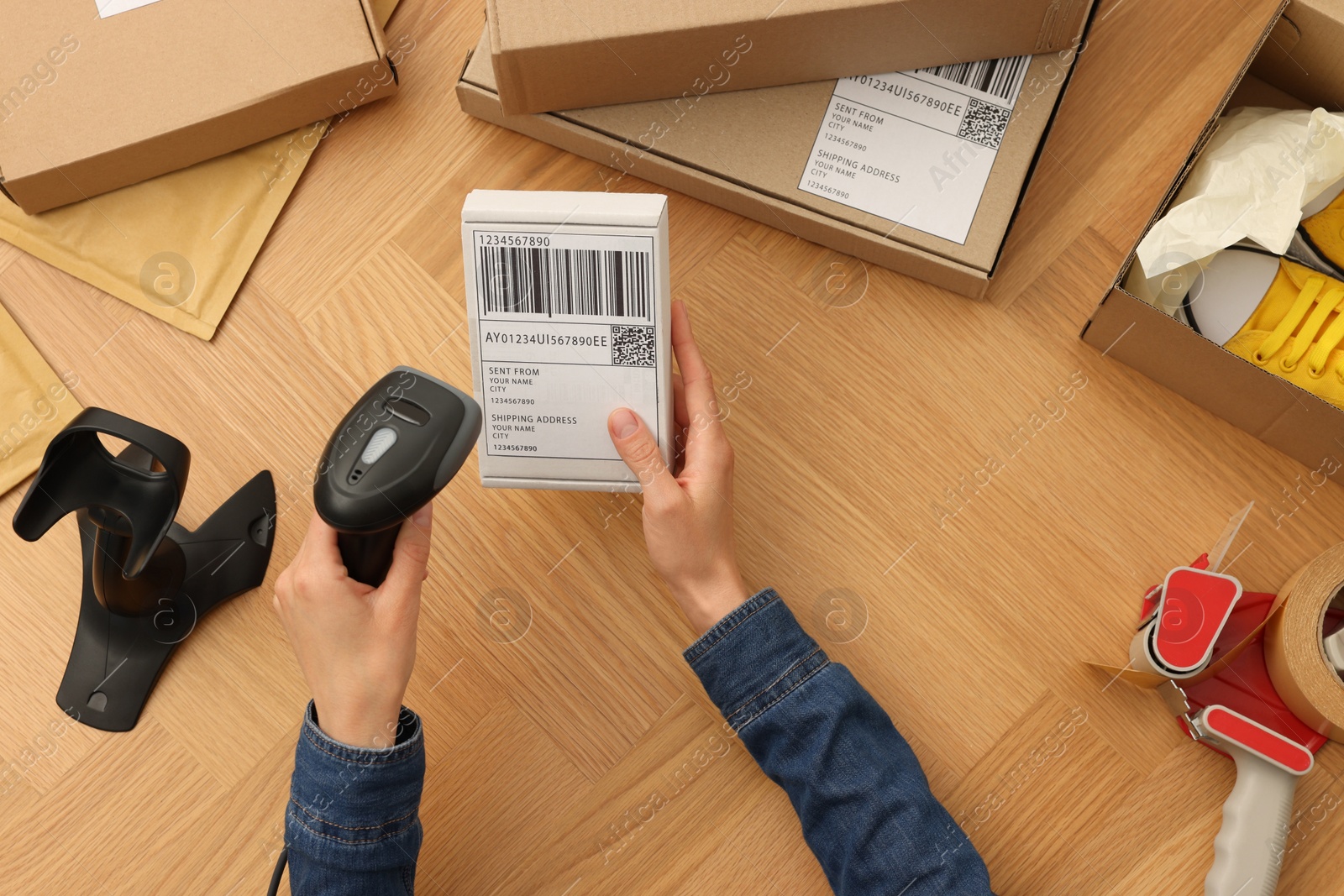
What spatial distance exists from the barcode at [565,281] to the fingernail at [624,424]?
0.06m

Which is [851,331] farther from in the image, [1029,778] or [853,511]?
A: [1029,778]

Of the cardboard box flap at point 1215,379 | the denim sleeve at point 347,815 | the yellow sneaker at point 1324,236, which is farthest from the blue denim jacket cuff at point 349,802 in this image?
the yellow sneaker at point 1324,236

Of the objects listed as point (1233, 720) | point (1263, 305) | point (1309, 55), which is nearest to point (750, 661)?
point (1233, 720)

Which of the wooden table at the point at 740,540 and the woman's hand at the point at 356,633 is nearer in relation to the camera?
the woman's hand at the point at 356,633

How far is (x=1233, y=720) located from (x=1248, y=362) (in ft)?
0.78

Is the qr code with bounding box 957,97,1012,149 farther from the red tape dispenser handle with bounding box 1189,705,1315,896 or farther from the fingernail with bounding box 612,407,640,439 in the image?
the red tape dispenser handle with bounding box 1189,705,1315,896

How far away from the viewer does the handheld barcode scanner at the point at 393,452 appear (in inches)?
18.6

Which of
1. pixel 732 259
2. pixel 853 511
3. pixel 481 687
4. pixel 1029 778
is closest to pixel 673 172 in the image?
pixel 732 259

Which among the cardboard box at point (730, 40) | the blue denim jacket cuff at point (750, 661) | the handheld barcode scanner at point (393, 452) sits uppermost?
the cardboard box at point (730, 40)

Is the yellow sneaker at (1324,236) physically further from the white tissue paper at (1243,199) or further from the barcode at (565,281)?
the barcode at (565,281)

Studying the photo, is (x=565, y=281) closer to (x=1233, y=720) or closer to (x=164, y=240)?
(x=164, y=240)

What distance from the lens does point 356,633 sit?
527 millimetres

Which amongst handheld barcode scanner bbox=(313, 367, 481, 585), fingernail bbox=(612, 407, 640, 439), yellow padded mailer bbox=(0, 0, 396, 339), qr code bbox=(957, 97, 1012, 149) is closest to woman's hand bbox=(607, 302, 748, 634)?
fingernail bbox=(612, 407, 640, 439)

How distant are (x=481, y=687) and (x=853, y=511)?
1.00 ft
